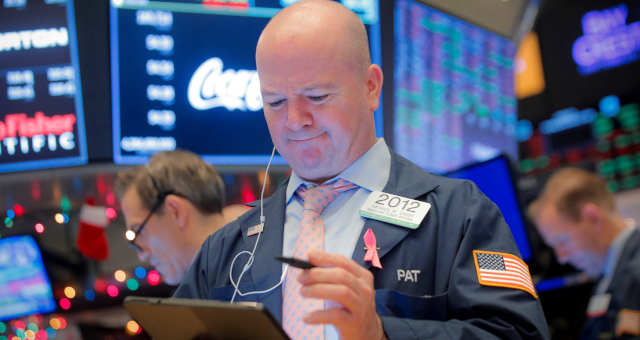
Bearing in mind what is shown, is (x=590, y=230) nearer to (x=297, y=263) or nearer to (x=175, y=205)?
(x=175, y=205)

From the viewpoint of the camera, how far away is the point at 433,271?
4.79ft

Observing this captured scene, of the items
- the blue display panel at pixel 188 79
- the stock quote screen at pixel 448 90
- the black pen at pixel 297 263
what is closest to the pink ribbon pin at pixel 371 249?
the black pen at pixel 297 263

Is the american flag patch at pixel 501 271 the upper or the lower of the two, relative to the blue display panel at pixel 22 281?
upper

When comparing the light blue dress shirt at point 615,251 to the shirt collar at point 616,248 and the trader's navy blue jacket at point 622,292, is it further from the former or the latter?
the trader's navy blue jacket at point 622,292

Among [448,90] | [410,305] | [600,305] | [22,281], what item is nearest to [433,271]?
[410,305]

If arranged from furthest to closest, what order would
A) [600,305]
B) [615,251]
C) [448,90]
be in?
[615,251]
[600,305]
[448,90]

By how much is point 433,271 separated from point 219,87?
6.46 feet

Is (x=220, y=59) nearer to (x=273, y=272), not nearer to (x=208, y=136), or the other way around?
(x=208, y=136)

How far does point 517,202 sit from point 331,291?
1.81 m

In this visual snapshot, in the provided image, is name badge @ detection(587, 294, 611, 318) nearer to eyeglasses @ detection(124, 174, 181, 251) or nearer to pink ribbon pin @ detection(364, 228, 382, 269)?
eyeglasses @ detection(124, 174, 181, 251)

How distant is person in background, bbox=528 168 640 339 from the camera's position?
4.04 m

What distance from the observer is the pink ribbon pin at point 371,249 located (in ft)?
4.65

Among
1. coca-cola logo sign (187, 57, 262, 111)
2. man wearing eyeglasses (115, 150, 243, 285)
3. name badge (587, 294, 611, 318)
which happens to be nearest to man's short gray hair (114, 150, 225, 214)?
man wearing eyeglasses (115, 150, 243, 285)

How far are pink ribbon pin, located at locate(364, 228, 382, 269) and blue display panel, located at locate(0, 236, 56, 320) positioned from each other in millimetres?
3103
